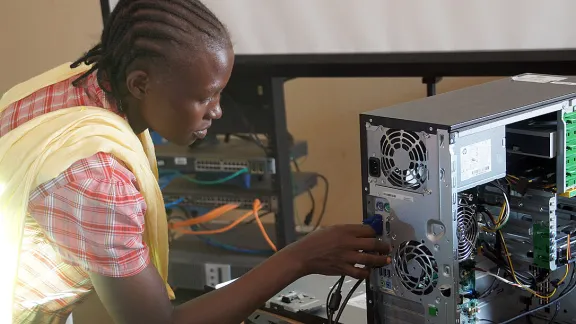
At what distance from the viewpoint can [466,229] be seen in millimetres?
1101

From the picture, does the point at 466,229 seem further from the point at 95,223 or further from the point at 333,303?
the point at 95,223

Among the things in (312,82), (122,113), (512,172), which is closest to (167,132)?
(122,113)

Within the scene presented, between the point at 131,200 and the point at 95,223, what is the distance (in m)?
0.06

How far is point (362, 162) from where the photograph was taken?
111cm

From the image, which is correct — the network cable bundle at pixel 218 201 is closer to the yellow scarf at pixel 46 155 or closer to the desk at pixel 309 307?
the desk at pixel 309 307

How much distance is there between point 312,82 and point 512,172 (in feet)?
4.91

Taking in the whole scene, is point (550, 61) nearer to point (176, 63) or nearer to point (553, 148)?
point (553, 148)

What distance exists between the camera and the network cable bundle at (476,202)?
1.03 metres

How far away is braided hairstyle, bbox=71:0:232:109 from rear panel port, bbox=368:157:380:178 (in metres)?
0.26

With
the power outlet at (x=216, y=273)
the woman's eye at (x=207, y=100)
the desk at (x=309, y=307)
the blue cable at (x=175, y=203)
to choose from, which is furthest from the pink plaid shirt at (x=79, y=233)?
the blue cable at (x=175, y=203)

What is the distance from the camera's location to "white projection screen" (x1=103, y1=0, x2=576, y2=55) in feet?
5.72

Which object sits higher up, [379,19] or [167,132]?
[379,19]

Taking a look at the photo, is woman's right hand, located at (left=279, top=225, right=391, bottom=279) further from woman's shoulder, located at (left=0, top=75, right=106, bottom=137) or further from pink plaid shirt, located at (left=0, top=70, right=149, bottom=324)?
woman's shoulder, located at (left=0, top=75, right=106, bottom=137)

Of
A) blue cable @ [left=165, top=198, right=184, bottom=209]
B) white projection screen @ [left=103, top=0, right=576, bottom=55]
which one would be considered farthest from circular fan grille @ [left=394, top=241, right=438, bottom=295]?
blue cable @ [left=165, top=198, right=184, bottom=209]
